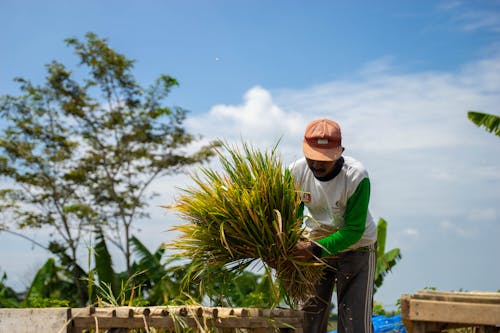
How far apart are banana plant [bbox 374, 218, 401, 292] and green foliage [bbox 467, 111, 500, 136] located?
2530 mm

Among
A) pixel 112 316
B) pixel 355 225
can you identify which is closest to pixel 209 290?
pixel 112 316

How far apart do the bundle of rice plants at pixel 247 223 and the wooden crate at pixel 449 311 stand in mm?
654

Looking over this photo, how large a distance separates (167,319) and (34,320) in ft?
2.29

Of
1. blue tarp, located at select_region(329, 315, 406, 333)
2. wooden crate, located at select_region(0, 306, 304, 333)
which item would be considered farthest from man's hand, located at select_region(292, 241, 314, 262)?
blue tarp, located at select_region(329, 315, 406, 333)

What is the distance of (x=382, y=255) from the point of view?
11.6 meters

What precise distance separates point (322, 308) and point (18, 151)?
1413 cm

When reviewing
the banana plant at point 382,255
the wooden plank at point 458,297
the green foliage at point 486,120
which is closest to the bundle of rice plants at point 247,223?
the wooden plank at point 458,297

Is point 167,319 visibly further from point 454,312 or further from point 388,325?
point 388,325

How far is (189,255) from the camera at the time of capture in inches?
129

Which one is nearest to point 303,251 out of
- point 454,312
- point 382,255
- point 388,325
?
point 454,312

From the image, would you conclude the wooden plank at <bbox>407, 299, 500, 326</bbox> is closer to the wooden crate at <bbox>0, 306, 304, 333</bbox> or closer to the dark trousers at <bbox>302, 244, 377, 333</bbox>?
the dark trousers at <bbox>302, 244, 377, 333</bbox>

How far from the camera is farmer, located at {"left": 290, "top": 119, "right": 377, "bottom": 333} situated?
10.9ft

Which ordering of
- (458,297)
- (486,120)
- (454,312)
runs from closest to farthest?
(454,312)
(458,297)
(486,120)

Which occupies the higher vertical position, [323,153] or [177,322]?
[323,153]
